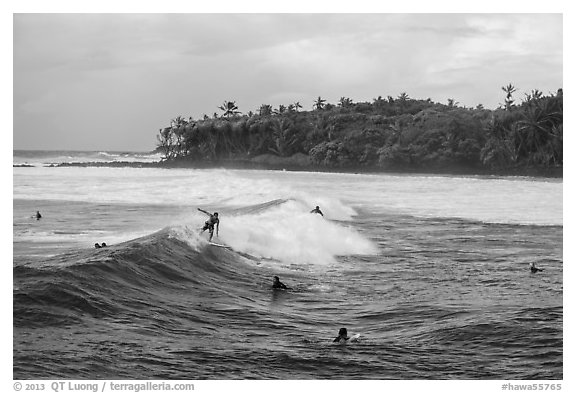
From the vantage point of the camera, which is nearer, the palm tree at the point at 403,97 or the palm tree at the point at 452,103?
the palm tree at the point at 403,97

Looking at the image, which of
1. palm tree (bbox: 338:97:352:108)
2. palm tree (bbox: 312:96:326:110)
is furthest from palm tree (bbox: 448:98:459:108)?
palm tree (bbox: 312:96:326:110)

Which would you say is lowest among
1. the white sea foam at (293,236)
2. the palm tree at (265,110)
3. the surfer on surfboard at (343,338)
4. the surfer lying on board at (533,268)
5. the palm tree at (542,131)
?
the surfer on surfboard at (343,338)

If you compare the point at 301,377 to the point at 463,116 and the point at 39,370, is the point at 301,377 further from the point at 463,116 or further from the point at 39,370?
the point at 463,116

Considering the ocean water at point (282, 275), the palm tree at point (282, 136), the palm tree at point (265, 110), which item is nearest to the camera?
the ocean water at point (282, 275)

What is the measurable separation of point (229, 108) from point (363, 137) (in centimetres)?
194

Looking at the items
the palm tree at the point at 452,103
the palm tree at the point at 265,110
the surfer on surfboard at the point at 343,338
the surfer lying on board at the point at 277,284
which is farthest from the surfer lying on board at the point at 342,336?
the palm tree at the point at 452,103

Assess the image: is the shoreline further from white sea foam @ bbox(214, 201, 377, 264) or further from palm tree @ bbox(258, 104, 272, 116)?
palm tree @ bbox(258, 104, 272, 116)

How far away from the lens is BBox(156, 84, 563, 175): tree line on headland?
9125 mm

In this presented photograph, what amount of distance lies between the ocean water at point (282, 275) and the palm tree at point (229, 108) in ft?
3.29

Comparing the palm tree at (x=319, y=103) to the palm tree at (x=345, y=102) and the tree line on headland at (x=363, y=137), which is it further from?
the palm tree at (x=345, y=102)

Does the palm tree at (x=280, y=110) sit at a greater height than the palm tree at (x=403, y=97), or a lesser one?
lesser

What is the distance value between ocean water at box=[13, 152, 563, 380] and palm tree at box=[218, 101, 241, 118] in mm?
1002

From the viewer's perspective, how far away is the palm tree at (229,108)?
888cm
